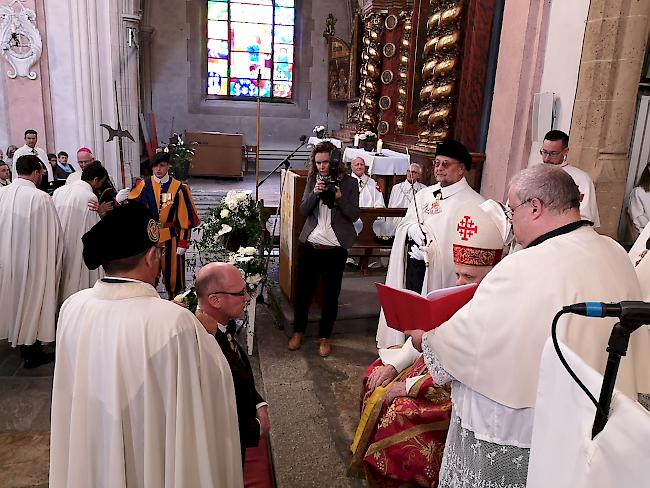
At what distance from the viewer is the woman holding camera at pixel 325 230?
14.6ft

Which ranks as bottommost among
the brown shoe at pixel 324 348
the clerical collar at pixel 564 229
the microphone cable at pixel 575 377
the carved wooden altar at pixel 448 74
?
the brown shoe at pixel 324 348

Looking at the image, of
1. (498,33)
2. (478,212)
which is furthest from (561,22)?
(478,212)

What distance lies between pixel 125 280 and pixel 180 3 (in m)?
16.4

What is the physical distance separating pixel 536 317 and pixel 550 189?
0.44 metres

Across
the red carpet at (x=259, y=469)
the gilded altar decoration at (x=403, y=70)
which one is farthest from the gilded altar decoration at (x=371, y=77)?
the red carpet at (x=259, y=469)

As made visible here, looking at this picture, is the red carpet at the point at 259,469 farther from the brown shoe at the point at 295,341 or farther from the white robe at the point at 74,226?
the white robe at the point at 74,226

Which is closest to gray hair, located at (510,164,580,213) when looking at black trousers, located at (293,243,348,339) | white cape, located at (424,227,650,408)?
white cape, located at (424,227,650,408)

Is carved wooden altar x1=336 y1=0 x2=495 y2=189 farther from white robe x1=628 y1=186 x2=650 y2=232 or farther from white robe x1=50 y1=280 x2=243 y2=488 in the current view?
white robe x1=50 y1=280 x2=243 y2=488

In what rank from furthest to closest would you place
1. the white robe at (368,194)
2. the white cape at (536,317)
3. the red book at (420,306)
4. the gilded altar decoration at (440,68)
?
the white robe at (368,194), the gilded altar decoration at (440,68), the red book at (420,306), the white cape at (536,317)

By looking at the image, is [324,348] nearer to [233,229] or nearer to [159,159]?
[233,229]

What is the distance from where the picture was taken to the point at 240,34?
668 inches

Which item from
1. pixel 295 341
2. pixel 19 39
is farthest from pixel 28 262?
pixel 19 39

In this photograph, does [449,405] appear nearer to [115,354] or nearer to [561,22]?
[115,354]

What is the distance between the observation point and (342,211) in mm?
4504
